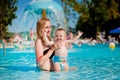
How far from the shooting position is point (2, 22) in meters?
40.0

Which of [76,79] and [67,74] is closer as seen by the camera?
[76,79]

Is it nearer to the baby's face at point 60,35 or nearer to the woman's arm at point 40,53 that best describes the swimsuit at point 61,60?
the woman's arm at point 40,53

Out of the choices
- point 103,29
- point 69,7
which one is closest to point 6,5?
point 69,7

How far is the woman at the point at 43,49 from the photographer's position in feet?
23.9

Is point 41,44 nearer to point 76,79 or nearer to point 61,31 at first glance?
point 61,31

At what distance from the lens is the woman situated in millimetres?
7277

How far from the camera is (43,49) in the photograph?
299 inches

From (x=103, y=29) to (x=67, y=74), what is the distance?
40.6 metres

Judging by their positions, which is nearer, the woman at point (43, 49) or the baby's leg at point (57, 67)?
the woman at point (43, 49)

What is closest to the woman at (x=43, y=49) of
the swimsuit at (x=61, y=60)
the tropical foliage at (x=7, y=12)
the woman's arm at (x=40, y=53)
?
the woman's arm at (x=40, y=53)

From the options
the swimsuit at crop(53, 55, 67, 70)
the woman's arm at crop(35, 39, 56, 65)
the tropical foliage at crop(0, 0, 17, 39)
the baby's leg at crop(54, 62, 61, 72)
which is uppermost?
the tropical foliage at crop(0, 0, 17, 39)

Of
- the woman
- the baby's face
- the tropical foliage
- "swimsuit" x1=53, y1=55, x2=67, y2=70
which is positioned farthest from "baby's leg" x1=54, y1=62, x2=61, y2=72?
the tropical foliage

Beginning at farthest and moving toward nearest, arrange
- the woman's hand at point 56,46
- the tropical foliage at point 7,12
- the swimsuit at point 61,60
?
the tropical foliage at point 7,12
the swimsuit at point 61,60
the woman's hand at point 56,46

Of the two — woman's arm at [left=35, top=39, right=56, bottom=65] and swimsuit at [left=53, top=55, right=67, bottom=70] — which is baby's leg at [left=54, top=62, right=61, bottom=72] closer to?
swimsuit at [left=53, top=55, right=67, bottom=70]
